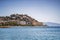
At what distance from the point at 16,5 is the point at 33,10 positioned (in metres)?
0.56

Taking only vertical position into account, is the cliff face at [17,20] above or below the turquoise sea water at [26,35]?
above

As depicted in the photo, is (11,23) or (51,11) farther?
(11,23)

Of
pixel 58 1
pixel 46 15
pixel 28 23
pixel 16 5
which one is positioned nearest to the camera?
pixel 58 1

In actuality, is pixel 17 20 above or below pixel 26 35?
above

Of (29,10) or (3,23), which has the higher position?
(29,10)

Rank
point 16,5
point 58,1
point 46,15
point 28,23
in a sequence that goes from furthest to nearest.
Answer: point 28,23 < point 46,15 < point 16,5 < point 58,1

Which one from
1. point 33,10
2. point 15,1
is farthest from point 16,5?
point 33,10

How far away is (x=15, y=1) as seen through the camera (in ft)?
18.8

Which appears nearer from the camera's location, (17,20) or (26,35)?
(26,35)

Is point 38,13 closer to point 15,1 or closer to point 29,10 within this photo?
point 29,10

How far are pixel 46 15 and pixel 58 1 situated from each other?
0.95 meters

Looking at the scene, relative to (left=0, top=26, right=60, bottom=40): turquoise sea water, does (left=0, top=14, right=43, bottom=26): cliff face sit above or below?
above

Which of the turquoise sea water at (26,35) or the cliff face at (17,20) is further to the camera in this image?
the cliff face at (17,20)

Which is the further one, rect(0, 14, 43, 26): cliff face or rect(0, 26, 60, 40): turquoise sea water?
rect(0, 14, 43, 26): cliff face
